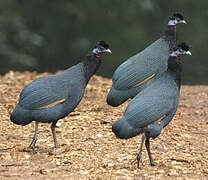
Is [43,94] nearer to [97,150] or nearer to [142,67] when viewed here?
[97,150]

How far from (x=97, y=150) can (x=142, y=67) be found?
135cm

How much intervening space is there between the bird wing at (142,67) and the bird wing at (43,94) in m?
1.03

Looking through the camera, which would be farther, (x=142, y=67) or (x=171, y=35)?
(x=171, y=35)

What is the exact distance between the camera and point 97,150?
223 inches

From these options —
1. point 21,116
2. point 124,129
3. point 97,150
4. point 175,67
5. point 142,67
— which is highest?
point 142,67

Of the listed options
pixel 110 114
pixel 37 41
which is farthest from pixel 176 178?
pixel 37 41

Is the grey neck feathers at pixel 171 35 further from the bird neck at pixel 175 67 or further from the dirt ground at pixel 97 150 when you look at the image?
the bird neck at pixel 175 67

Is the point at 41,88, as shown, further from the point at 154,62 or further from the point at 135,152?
the point at 154,62

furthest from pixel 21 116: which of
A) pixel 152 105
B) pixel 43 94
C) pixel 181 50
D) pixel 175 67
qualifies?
pixel 181 50

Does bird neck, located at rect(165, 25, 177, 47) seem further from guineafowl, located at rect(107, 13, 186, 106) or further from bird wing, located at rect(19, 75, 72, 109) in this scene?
bird wing, located at rect(19, 75, 72, 109)

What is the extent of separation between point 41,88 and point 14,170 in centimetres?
93

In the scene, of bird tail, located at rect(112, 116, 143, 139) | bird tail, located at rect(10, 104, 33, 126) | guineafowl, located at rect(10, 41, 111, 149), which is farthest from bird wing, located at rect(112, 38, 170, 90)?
bird tail, located at rect(112, 116, 143, 139)

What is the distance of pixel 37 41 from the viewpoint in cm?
1391

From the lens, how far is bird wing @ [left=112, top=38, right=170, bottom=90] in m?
6.43
